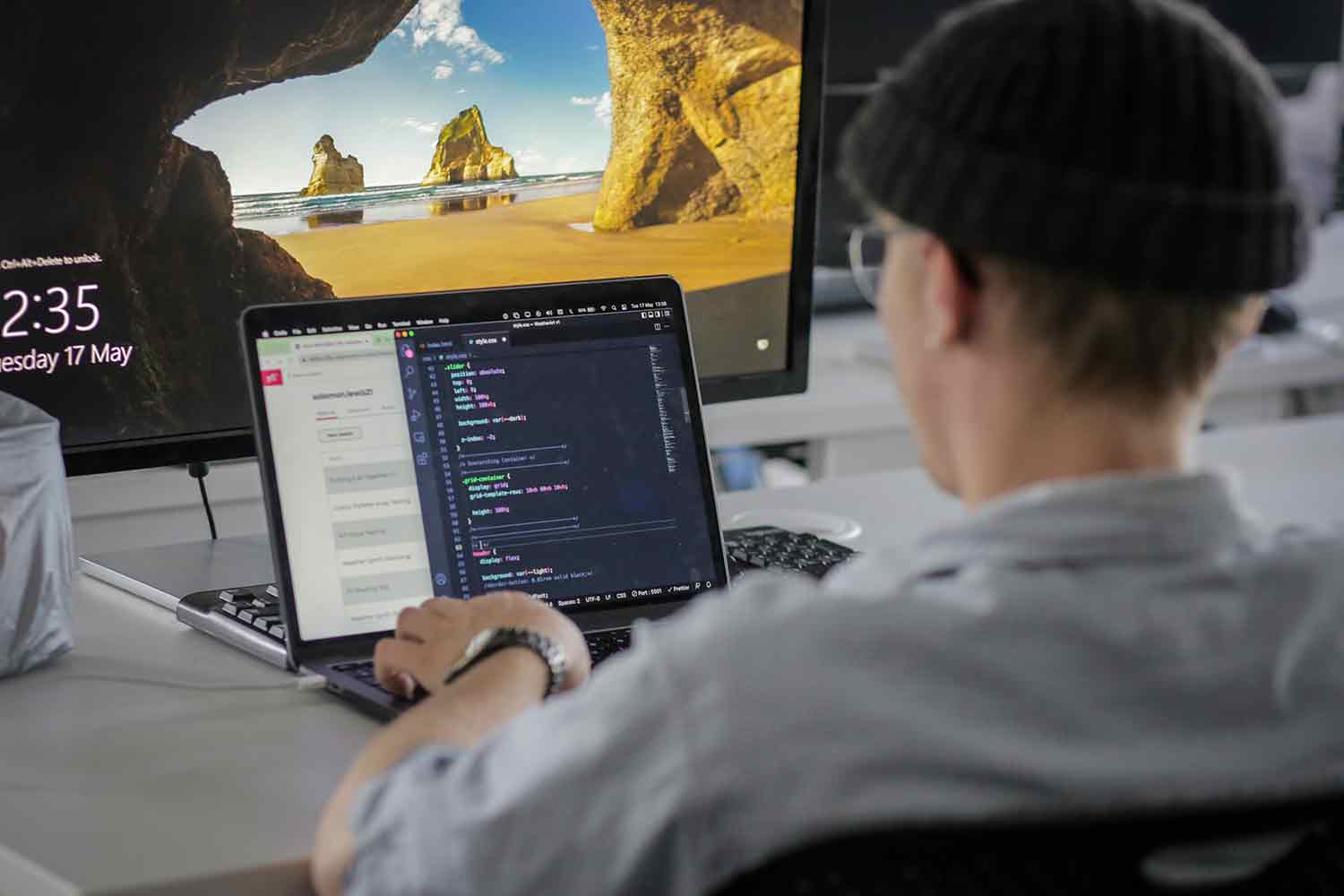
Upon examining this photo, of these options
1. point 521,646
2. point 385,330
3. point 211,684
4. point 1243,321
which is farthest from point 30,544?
point 1243,321

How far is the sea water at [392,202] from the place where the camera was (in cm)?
128

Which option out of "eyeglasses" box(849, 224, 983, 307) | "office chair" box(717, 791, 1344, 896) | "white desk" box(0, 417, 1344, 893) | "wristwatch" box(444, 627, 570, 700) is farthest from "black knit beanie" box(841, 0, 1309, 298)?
"eyeglasses" box(849, 224, 983, 307)

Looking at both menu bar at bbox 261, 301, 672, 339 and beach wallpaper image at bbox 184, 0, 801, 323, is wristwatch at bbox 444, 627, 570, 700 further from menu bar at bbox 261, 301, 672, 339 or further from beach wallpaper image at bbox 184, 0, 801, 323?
beach wallpaper image at bbox 184, 0, 801, 323

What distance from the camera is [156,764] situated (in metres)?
0.91

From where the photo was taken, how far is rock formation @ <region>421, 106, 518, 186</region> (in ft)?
4.41

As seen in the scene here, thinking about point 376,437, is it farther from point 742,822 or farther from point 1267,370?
point 1267,370

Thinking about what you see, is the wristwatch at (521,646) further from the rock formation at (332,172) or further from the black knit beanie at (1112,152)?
the rock formation at (332,172)

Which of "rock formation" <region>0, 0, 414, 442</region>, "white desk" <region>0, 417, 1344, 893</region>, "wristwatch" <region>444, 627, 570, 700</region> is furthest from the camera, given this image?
"rock formation" <region>0, 0, 414, 442</region>

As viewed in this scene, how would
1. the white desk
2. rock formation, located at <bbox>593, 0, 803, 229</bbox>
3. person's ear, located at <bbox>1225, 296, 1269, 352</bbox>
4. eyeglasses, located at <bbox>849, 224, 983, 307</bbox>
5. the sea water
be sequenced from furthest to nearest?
eyeglasses, located at <bbox>849, 224, 983, 307</bbox>
rock formation, located at <bbox>593, 0, 803, 229</bbox>
the sea water
the white desk
person's ear, located at <bbox>1225, 296, 1269, 352</bbox>

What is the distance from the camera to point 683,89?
1446mm

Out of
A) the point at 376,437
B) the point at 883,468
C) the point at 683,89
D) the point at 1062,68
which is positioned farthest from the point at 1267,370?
the point at 1062,68

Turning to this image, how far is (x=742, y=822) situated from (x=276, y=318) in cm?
67

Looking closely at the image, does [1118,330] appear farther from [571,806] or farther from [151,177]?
[151,177]

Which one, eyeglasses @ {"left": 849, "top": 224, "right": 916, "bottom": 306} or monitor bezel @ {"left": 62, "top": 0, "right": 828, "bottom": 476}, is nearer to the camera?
monitor bezel @ {"left": 62, "top": 0, "right": 828, "bottom": 476}
